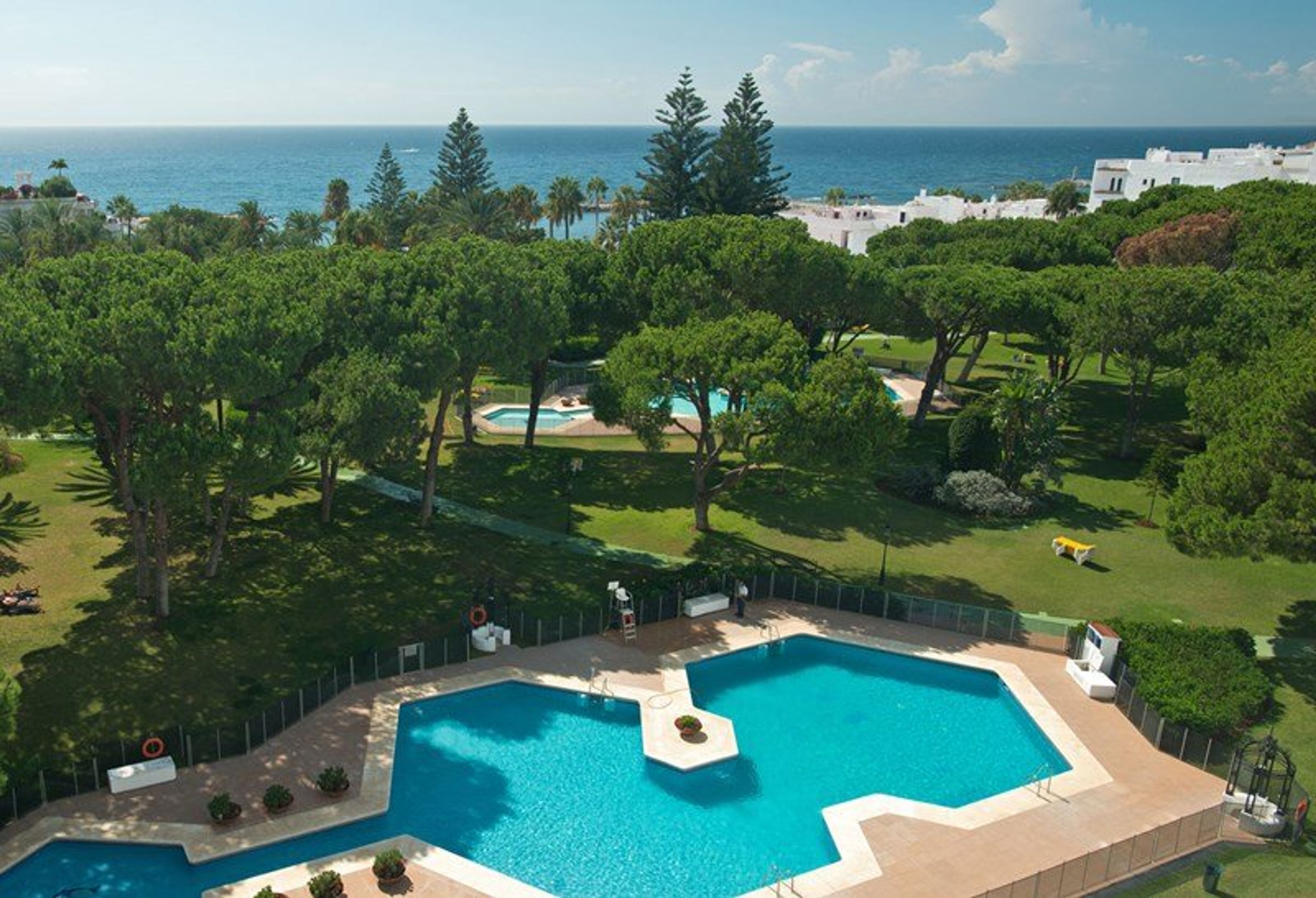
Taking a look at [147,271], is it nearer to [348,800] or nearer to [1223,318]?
[348,800]

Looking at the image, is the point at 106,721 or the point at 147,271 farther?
the point at 147,271

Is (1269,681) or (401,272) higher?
(401,272)

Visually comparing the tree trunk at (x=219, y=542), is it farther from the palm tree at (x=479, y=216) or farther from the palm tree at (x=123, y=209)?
the palm tree at (x=123, y=209)

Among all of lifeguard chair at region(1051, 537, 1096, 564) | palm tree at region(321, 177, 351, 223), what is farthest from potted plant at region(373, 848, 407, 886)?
palm tree at region(321, 177, 351, 223)

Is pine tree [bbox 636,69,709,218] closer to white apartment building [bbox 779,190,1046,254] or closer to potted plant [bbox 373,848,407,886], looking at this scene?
white apartment building [bbox 779,190,1046,254]

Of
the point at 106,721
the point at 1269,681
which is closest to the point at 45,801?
the point at 106,721

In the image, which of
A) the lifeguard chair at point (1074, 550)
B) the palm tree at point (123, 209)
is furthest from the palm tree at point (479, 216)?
the lifeguard chair at point (1074, 550)
